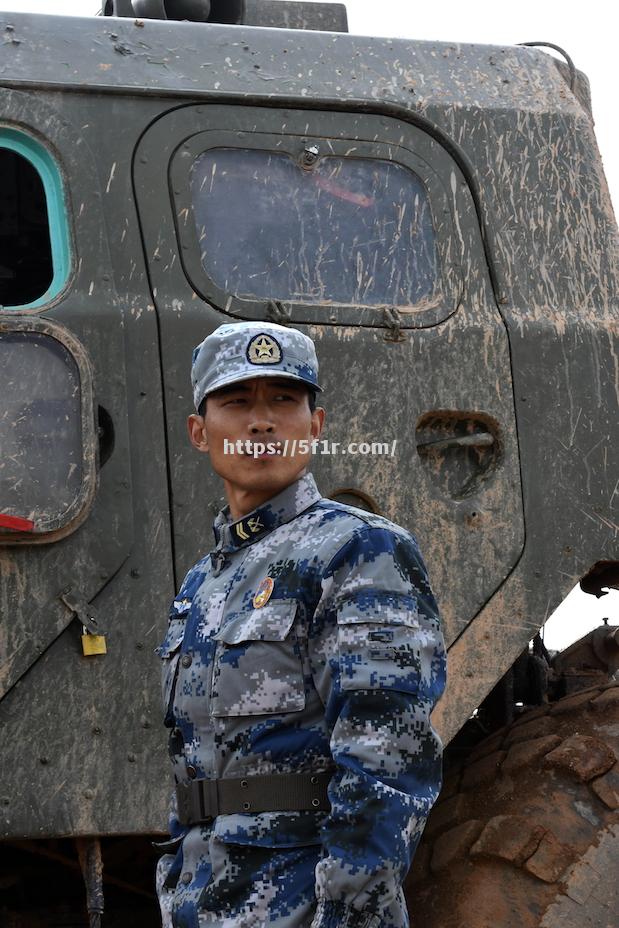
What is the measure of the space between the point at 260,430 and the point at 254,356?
114mm

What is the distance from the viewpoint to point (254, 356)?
94.3 inches

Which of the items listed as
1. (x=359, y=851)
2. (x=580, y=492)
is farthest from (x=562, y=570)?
(x=359, y=851)

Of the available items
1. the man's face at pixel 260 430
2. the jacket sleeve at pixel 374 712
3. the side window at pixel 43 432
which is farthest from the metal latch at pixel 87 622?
the jacket sleeve at pixel 374 712

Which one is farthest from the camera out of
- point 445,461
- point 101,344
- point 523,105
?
point 523,105

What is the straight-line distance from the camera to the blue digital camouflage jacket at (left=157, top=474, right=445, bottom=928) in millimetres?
2039

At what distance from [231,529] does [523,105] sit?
2084 millimetres

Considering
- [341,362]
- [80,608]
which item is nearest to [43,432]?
[80,608]

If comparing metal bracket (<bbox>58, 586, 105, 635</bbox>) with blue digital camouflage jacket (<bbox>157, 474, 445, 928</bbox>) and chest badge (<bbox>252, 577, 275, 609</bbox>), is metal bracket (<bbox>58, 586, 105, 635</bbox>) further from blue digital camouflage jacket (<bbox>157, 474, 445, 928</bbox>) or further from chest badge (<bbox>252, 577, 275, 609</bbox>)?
chest badge (<bbox>252, 577, 275, 609</bbox>)

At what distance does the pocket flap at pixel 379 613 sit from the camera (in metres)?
2.14

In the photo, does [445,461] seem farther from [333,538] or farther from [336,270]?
[333,538]

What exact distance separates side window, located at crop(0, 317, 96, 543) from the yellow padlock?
9.4 inches

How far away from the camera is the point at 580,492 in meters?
3.84

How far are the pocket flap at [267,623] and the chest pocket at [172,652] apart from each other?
181 mm

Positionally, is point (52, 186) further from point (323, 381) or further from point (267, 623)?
point (267, 623)
